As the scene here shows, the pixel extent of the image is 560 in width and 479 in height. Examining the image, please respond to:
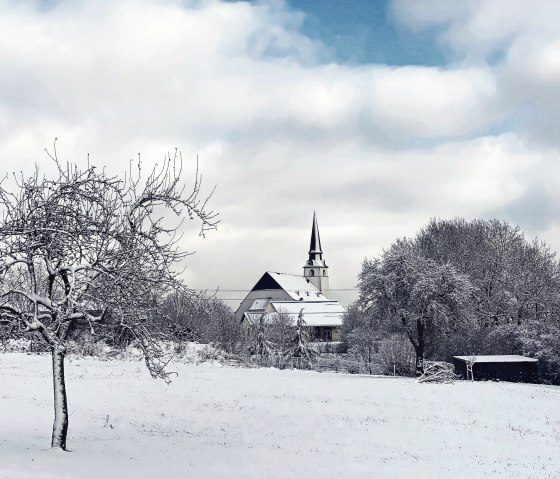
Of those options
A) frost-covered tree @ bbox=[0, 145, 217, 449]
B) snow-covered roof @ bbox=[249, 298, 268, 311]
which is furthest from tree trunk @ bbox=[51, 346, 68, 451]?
snow-covered roof @ bbox=[249, 298, 268, 311]

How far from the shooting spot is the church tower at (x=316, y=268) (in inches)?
5167

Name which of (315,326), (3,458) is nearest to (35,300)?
(3,458)

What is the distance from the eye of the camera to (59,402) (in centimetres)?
1273

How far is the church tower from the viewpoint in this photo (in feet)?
431

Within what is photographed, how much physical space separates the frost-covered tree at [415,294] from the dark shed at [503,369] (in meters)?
3.58

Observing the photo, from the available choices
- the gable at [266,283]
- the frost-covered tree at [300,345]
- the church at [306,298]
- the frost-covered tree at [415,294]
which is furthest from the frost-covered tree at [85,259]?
the gable at [266,283]

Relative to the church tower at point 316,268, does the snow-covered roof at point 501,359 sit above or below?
below

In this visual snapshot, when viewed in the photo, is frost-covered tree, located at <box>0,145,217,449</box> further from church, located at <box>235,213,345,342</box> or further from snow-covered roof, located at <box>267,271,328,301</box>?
snow-covered roof, located at <box>267,271,328,301</box>

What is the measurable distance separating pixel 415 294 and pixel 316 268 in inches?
3522

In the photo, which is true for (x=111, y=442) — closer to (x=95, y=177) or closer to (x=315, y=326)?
(x=95, y=177)

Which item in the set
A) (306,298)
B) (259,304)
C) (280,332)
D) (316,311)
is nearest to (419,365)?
(280,332)

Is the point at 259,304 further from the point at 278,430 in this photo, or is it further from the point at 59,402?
the point at 59,402

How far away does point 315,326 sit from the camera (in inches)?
3691

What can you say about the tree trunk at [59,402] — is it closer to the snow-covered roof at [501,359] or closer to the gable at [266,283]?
the snow-covered roof at [501,359]
